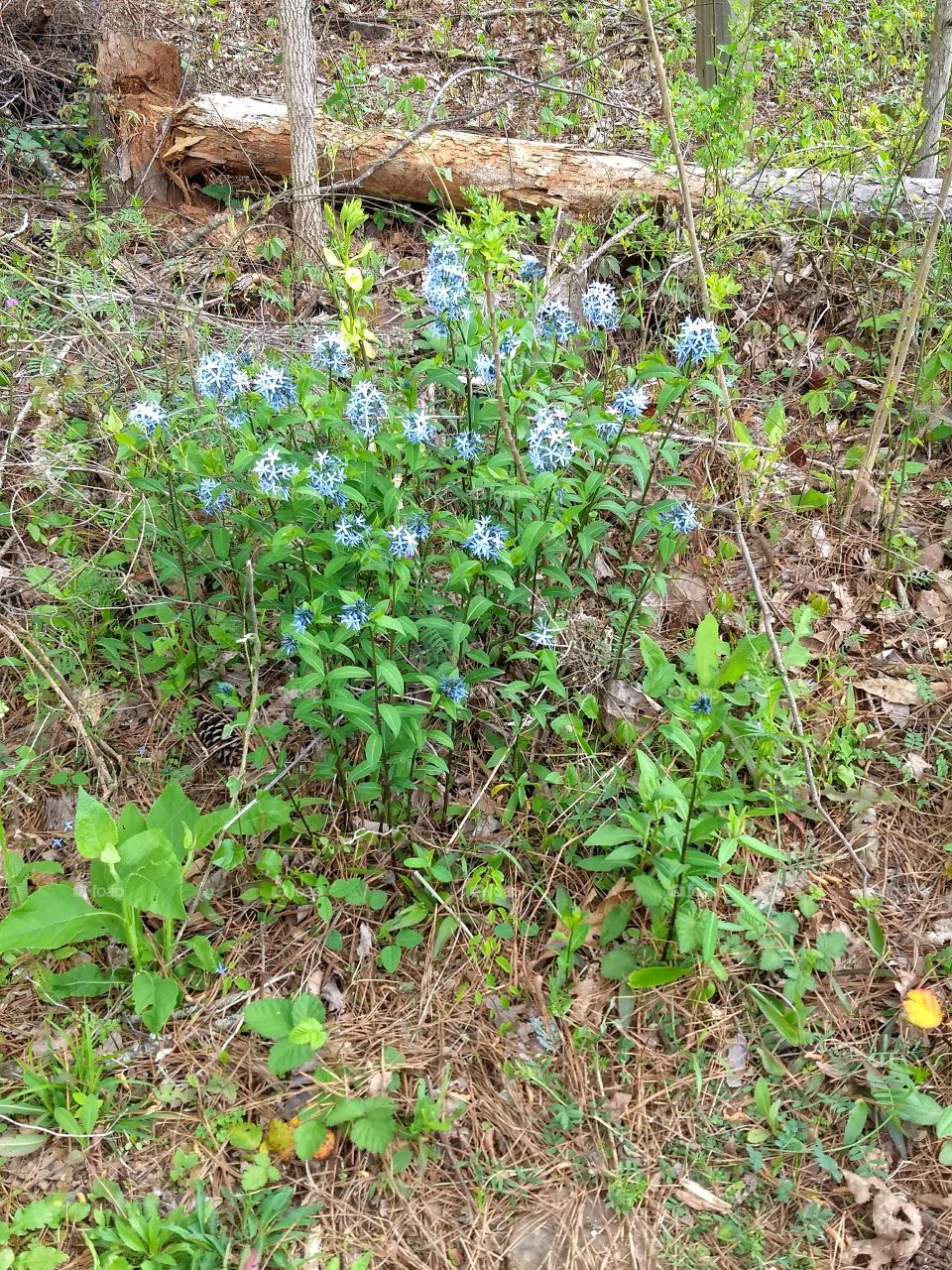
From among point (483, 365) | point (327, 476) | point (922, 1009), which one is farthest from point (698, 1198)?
point (483, 365)

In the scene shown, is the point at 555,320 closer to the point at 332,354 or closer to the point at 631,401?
the point at 631,401

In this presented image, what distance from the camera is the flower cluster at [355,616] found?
84.1 inches

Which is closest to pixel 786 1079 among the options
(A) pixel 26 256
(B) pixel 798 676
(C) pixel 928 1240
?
(C) pixel 928 1240

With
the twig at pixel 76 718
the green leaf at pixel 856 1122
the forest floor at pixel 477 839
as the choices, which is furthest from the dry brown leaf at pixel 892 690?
the twig at pixel 76 718

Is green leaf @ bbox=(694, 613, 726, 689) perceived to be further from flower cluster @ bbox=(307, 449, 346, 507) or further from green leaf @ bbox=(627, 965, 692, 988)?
flower cluster @ bbox=(307, 449, 346, 507)

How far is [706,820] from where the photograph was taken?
225cm

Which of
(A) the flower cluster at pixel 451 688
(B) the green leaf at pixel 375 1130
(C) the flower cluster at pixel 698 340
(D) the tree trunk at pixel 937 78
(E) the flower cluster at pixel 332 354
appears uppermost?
(D) the tree trunk at pixel 937 78

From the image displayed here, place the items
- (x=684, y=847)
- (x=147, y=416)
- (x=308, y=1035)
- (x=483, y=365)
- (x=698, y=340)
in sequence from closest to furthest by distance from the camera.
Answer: (x=308, y=1035), (x=684, y=847), (x=698, y=340), (x=147, y=416), (x=483, y=365)

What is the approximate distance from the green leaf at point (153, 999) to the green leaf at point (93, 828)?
351mm

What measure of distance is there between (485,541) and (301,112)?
3.51m

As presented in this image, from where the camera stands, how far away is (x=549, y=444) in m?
2.36

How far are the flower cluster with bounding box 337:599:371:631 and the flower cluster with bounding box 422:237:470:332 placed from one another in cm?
92

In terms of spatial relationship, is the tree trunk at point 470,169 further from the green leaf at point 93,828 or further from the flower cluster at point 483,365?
the green leaf at point 93,828

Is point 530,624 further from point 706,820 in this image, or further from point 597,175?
point 597,175
